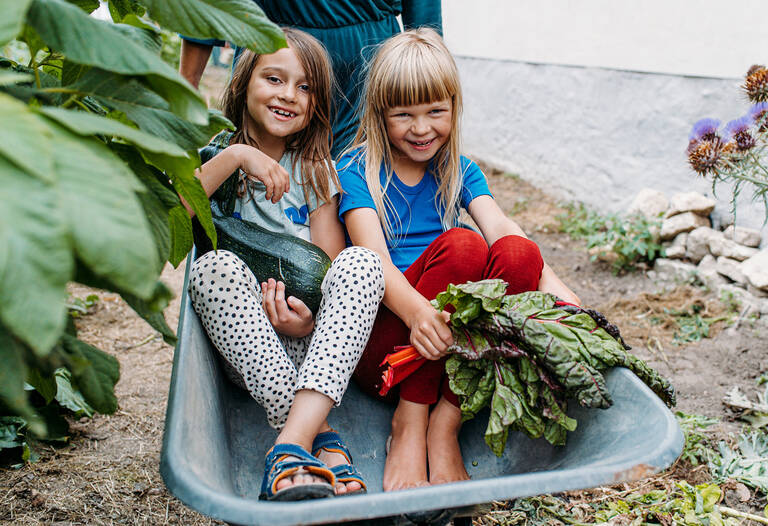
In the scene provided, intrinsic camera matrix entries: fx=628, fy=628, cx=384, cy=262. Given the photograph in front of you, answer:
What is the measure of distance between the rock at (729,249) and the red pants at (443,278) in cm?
209

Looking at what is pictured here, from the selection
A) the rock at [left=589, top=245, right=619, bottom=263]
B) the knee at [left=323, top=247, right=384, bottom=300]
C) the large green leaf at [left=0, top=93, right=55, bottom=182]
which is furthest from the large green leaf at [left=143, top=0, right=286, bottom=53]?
the rock at [left=589, top=245, right=619, bottom=263]

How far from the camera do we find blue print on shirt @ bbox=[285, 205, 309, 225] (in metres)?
2.05

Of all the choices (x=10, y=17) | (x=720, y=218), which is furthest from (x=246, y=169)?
(x=720, y=218)

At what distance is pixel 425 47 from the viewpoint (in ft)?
6.64

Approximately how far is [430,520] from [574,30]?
4272mm

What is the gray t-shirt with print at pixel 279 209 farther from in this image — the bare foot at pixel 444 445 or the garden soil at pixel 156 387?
the garden soil at pixel 156 387

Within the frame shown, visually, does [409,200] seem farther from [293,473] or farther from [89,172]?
[89,172]

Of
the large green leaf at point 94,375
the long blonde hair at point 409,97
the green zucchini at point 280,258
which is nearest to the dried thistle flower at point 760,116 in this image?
the long blonde hair at point 409,97

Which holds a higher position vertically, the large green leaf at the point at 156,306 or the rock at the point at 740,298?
the large green leaf at the point at 156,306

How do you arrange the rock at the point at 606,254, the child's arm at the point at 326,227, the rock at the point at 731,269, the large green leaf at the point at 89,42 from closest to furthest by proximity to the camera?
the large green leaf at the point at 89,42, the child's arm at the point at 326,227, the rock at the point at 731,269, the rock at the point at 606,254

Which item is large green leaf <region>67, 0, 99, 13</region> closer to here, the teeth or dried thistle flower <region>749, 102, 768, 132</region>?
the teeth

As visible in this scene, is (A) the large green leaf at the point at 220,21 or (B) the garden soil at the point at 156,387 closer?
(A) the large green leaf at the point at 220,21

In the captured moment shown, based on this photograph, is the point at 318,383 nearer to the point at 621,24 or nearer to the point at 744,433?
the point at 744,433

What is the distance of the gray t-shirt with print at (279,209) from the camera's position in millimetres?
2025
